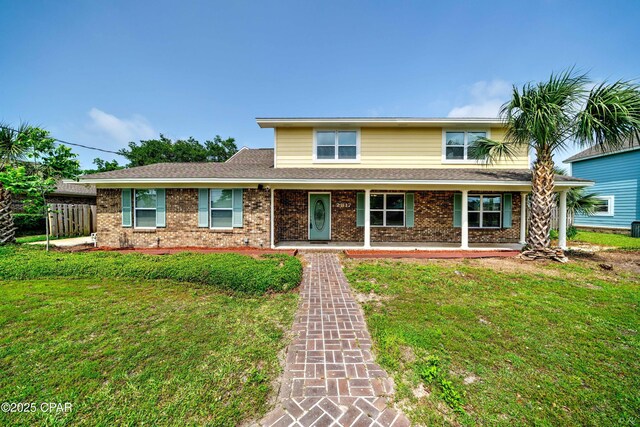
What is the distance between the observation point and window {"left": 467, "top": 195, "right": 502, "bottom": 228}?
35.6ft

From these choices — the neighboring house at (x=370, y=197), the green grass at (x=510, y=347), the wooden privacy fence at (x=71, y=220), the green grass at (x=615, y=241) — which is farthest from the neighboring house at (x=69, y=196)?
the green grass at (x=615, y=241)

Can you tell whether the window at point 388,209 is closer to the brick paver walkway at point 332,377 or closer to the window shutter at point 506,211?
the window shutter at point 506,211

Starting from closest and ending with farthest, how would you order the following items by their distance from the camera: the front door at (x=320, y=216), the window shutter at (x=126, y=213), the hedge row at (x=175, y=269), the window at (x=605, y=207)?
the hedge row at (x=175, y=269) < the window shutter at (x=126, y=213) < the front door at (x=320, y=216) < the window at (x=605, y=207)

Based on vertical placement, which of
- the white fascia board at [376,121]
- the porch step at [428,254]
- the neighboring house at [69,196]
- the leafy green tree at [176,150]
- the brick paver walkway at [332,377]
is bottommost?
the brick paver walkway at [332,377]

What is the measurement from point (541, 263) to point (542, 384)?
6.56 metres

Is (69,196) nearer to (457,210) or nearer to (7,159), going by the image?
(7,159)

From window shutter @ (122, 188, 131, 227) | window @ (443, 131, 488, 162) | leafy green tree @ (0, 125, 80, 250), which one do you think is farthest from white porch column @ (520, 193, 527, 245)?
leafy green tree @ (0, 125, 80, 250)

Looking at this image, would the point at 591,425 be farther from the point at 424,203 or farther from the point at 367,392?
the point at 424,203

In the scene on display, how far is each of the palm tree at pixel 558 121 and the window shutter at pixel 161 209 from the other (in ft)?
40.8

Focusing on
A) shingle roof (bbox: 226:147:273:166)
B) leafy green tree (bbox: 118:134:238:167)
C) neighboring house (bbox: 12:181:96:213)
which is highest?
leafy green tree (bbox: 118:134:238:167)

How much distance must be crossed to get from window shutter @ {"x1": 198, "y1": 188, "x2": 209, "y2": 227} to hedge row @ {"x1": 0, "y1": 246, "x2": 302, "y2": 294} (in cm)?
240

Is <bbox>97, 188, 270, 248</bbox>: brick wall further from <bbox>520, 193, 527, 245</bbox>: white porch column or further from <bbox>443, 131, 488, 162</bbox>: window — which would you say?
<bbox>520, 193, 527, 245</bbox>: white porch column

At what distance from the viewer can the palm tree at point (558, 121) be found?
22.1 ft

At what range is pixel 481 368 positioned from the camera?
2793mm
